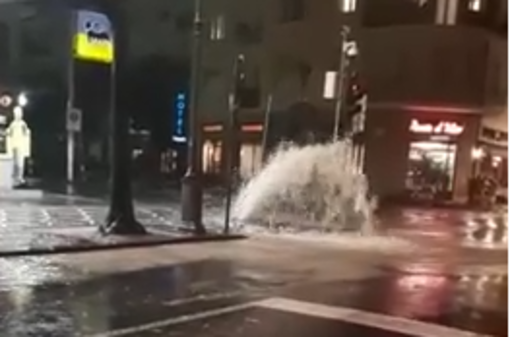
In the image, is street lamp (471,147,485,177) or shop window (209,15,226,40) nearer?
street lamp (471,147,485,177)

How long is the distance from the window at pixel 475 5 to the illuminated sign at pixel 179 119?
45 cm

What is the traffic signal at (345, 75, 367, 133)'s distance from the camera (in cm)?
114

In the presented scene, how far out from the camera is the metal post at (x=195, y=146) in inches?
46.6

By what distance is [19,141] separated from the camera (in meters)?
1.23

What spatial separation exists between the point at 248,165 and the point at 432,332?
40 cm

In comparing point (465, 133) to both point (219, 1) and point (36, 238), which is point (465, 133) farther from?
point (36, 238)

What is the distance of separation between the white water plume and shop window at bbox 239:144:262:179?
0.04 feet

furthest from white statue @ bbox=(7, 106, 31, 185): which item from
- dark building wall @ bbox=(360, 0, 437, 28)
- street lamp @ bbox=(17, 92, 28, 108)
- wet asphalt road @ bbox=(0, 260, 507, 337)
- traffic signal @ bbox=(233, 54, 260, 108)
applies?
dark building wall @ bbox=(360, 0, 437, 28)

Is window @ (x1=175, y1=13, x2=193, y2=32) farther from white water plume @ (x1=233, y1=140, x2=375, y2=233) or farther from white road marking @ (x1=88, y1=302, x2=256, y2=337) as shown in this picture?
white road marking @ (x1=88, y1=302, x2=256, y2=337)

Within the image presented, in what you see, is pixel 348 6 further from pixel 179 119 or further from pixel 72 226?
pixel 72 226

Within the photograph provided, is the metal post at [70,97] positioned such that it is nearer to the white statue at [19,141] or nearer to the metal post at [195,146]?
the white statue at [19,141]

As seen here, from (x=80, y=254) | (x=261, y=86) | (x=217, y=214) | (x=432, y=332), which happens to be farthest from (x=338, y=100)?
(x=80, y=254)

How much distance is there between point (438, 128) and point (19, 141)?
0.66 meters

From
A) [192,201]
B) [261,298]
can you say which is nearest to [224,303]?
[261,298]
